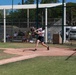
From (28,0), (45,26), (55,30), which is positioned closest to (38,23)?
(45,26)

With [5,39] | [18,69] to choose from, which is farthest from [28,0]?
[18,69]

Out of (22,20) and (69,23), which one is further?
(22,20)

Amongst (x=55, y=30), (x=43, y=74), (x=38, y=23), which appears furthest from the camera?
(x=55, y=30)

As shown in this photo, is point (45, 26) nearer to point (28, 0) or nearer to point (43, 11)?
point (43, 11)

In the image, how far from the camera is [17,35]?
1340 inches

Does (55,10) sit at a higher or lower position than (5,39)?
higher

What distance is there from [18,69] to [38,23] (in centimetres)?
1901

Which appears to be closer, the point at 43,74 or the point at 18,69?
the point at 43,74

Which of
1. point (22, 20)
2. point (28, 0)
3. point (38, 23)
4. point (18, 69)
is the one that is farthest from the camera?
point (28, 0)

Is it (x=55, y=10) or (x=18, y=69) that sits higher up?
(x=55, y=10)

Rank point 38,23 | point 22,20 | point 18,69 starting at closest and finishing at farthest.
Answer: point 18,69 < point 38,23 < point 22,20

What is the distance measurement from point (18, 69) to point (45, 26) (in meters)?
19.4

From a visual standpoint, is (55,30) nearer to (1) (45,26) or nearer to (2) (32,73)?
(1) (45,26)

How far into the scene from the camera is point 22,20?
35.8m
